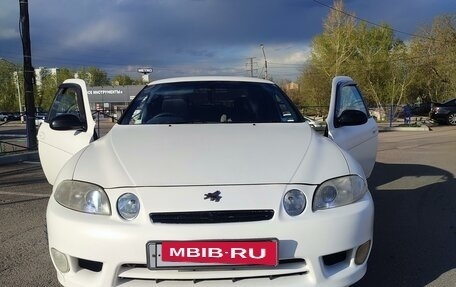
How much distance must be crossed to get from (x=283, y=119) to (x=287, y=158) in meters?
1.32

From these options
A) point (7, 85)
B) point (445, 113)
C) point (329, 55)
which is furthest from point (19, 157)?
point (7, 85)

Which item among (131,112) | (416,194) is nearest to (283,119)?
(131,112)

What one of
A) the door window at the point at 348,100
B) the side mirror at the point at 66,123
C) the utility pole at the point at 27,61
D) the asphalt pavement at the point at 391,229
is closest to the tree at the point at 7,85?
the utility pole at the point at 27,61

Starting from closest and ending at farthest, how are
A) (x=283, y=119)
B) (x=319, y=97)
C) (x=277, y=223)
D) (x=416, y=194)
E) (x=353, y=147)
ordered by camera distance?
1. (x=277, y=223)
2. (x=283, y=119)
3. (x=353, y=147)
4. (x=416, y=194)
5. (x=319, y=97)

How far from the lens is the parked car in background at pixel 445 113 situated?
25.2 meters

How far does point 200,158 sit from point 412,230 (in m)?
2.85

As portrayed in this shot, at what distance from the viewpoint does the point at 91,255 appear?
8.85 feet

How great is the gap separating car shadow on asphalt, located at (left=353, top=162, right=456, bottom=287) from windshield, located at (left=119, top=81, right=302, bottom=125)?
142 centimetres

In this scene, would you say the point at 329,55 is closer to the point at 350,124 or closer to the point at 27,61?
the point at 27,61

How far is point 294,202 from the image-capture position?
2.76 meters

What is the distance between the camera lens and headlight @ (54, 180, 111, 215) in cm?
282

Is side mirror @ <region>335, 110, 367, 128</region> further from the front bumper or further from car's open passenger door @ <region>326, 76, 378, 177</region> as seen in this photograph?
the front bumper

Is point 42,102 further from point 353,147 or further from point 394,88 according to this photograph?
point 353,147

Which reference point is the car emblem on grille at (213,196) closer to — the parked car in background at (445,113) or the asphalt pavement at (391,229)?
the asphalt pavement at (391,229)
